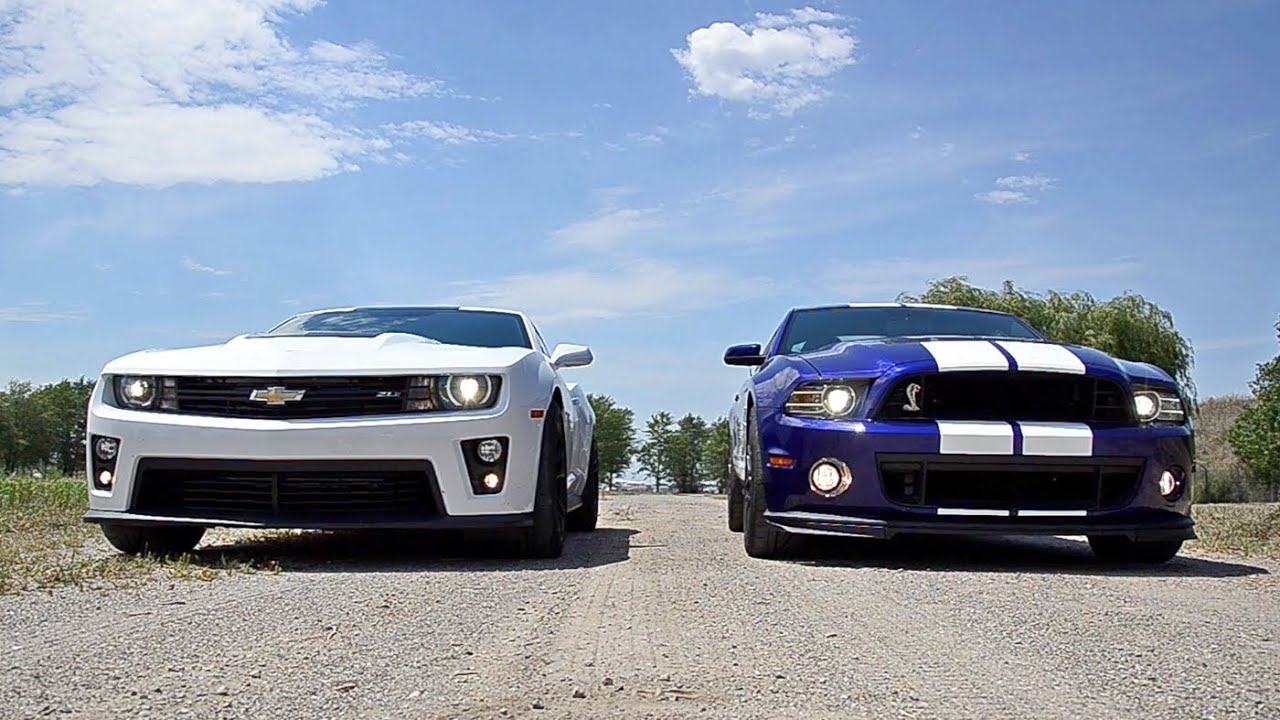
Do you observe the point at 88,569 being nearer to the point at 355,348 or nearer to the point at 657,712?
the point at 355,348

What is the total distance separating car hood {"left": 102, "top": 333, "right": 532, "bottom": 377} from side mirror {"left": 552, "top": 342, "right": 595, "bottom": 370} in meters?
1.01

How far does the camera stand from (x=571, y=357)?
23.1ft

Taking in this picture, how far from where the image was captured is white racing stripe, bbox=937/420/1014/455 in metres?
5.39

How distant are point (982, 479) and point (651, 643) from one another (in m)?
2.62

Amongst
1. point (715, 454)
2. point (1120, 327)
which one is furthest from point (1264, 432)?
point (715, 454)

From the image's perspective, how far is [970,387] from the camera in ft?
18.4

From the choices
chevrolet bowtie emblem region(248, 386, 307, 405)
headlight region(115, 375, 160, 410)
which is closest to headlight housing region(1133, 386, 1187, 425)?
chevrolet bowtie emblem region(248, 386, 307, 405)

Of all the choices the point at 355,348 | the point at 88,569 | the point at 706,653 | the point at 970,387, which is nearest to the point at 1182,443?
the point at 970,387

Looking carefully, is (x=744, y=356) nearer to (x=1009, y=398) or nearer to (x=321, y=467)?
(x=1009, y=398)

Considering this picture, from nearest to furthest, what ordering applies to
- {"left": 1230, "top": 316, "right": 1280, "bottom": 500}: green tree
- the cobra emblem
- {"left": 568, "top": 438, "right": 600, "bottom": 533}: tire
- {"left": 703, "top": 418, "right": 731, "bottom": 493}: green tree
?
the cobra emblem, {"left": 568, "top": 438, "right": 600, "bottom": 533}: tire, {"left": 1230, "top": 316, "right": 1280, "bottom": 500}: green tree, {"left": 703, "top": 418, "right": 731, "bottom": 493}: green tree

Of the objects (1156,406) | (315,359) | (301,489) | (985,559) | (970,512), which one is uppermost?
(315,359)

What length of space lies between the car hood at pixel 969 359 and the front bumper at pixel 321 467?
60.2 inches

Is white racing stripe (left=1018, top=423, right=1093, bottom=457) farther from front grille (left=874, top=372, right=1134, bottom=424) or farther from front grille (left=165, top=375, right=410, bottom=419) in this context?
front grille (left=165, top=375, right=410, bottom=419)

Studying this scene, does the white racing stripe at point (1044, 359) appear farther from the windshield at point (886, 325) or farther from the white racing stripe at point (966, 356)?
the windshield at point (886, 325)
